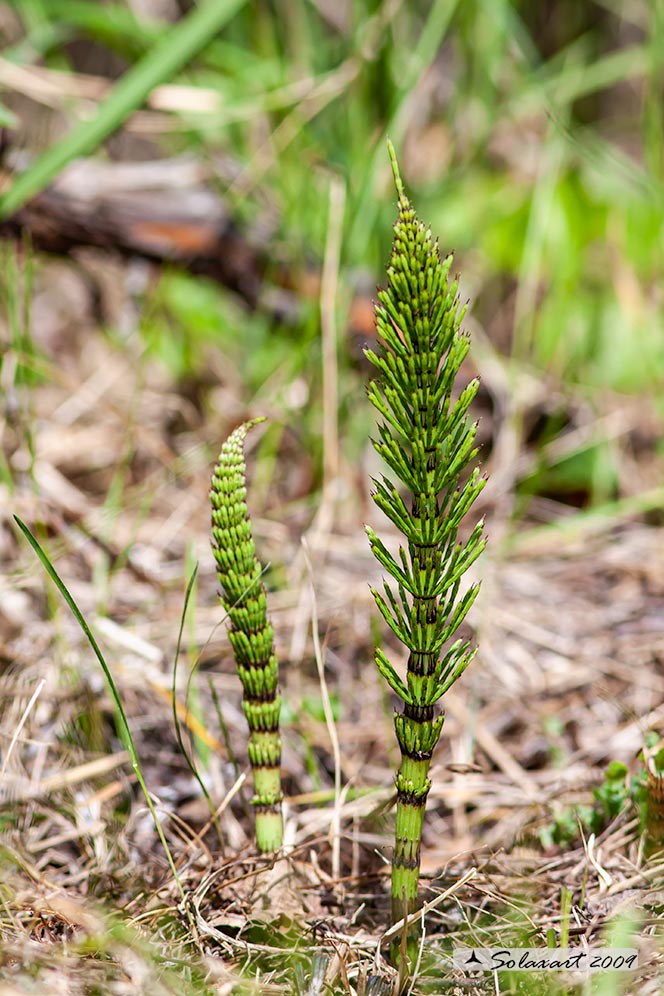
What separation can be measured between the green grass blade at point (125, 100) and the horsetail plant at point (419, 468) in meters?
1.01

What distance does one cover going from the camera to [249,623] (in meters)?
1.03

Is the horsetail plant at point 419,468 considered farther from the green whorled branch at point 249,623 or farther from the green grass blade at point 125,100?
the green grass blade at point 125,100

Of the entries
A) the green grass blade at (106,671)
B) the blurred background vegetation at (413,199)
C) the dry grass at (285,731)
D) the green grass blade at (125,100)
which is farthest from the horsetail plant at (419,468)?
the blurred background vegetation at (413,199)

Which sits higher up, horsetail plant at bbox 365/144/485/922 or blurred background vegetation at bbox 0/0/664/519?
blurred background vegetation at bbox 0/0/664/519

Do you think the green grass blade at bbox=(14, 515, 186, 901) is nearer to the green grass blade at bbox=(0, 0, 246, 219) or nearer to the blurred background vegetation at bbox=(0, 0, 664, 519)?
the green grass blade at bbox=(0, 0, 246, 219)

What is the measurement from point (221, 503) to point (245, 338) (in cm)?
183

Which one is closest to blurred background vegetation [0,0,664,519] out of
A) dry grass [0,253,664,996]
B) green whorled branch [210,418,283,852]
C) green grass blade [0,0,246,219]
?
green grass blade [0,0,246,219]

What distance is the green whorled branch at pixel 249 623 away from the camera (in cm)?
100

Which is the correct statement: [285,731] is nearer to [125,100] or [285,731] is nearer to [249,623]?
[249,623]

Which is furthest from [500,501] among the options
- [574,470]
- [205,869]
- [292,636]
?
[205,869]

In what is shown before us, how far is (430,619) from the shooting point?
3.08 ft

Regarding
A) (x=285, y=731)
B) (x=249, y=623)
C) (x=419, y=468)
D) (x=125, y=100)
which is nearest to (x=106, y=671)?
(x=249, y=623)

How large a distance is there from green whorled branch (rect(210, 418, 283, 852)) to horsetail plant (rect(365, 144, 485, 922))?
0.53ft

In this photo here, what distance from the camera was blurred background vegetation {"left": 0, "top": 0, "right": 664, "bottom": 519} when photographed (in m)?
2.32
